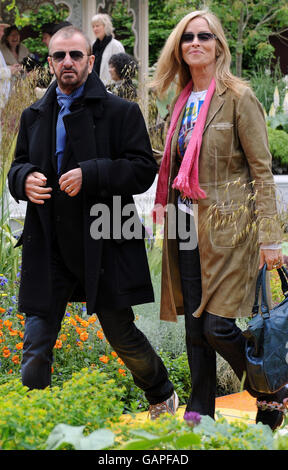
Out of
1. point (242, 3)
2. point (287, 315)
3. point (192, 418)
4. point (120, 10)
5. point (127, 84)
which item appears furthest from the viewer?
point (120, 10)

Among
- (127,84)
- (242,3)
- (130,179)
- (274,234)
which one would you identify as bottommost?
(274,234)

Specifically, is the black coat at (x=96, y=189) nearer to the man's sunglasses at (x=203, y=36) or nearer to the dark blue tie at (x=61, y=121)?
the dark blue tie at (x=61, y=121)

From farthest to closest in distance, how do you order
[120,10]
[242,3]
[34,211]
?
1. [120,10]
2. [242,3]
3. [34,211]

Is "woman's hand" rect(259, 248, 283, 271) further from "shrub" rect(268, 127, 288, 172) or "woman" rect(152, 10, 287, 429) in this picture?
"shrub" rect(268, 127, 288, 172)

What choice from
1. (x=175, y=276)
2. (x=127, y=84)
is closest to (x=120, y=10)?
(x=127, y=84)

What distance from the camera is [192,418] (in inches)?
76.6

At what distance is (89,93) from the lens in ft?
11.2

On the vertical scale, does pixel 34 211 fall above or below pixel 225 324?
above

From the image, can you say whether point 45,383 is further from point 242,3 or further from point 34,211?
point 242,3

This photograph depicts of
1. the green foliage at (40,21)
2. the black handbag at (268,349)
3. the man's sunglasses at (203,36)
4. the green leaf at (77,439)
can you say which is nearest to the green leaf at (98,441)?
the green leaf at (77,439)

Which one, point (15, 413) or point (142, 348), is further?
point (142, 348)

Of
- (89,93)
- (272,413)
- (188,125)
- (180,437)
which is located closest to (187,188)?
(188,125)

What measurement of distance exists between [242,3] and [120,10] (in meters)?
2.96

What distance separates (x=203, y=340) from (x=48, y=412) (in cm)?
152
